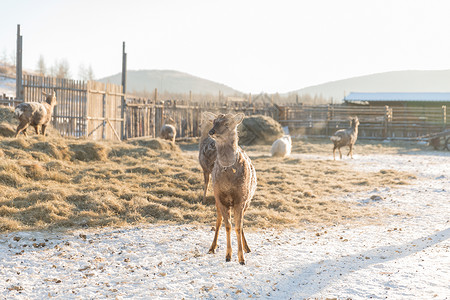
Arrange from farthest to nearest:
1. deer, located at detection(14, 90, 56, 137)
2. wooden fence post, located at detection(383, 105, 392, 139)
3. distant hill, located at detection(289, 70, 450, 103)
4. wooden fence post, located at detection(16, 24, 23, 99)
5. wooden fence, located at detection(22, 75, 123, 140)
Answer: distant hill, located at detection(289, 70, 450, 103), wooden fence post, located at detection(383, 105, 392, 139), wooden fence, located at detection(22, 75, 123, 140), wooden fence post, located at detection(16, 24, 23, 99), deer, located at detection(14, 90, 56, 137)

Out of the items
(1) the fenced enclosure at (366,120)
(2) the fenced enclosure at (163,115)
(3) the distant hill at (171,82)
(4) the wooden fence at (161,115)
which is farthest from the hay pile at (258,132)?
(3) the distant hill at (171,82)

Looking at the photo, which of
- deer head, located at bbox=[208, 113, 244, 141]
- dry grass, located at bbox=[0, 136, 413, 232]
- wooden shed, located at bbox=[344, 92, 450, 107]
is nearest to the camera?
deer head, located at bbox=[208, 113, 244, 141]

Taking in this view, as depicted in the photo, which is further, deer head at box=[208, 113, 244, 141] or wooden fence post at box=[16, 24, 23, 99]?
wooden fence post at box=[16, 24, 23, 99]

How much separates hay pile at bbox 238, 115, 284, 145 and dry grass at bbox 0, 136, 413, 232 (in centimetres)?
830

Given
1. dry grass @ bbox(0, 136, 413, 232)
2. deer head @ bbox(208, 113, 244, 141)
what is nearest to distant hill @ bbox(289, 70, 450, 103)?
dry grass @ bbox(0, 136, 413, 232)

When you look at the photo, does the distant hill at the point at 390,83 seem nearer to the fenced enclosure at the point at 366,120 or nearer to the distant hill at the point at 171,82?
the distant hill at the point at 171,82

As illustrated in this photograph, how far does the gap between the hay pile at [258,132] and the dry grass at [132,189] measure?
8.30 m

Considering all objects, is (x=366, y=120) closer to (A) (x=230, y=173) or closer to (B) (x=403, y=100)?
(B) (x=403, y=100)

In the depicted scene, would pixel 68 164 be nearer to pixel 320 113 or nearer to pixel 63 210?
pixel 63 210

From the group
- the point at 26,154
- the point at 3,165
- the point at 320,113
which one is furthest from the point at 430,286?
the point at 320,113

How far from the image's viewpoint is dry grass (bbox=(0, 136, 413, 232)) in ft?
22.7

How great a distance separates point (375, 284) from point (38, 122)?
33.2 feet

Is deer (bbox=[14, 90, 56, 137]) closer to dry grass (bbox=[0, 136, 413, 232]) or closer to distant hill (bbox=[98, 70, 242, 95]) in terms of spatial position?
dry grass (bbox=[0, 136, 413, 232])

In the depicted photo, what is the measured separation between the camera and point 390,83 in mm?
161750
